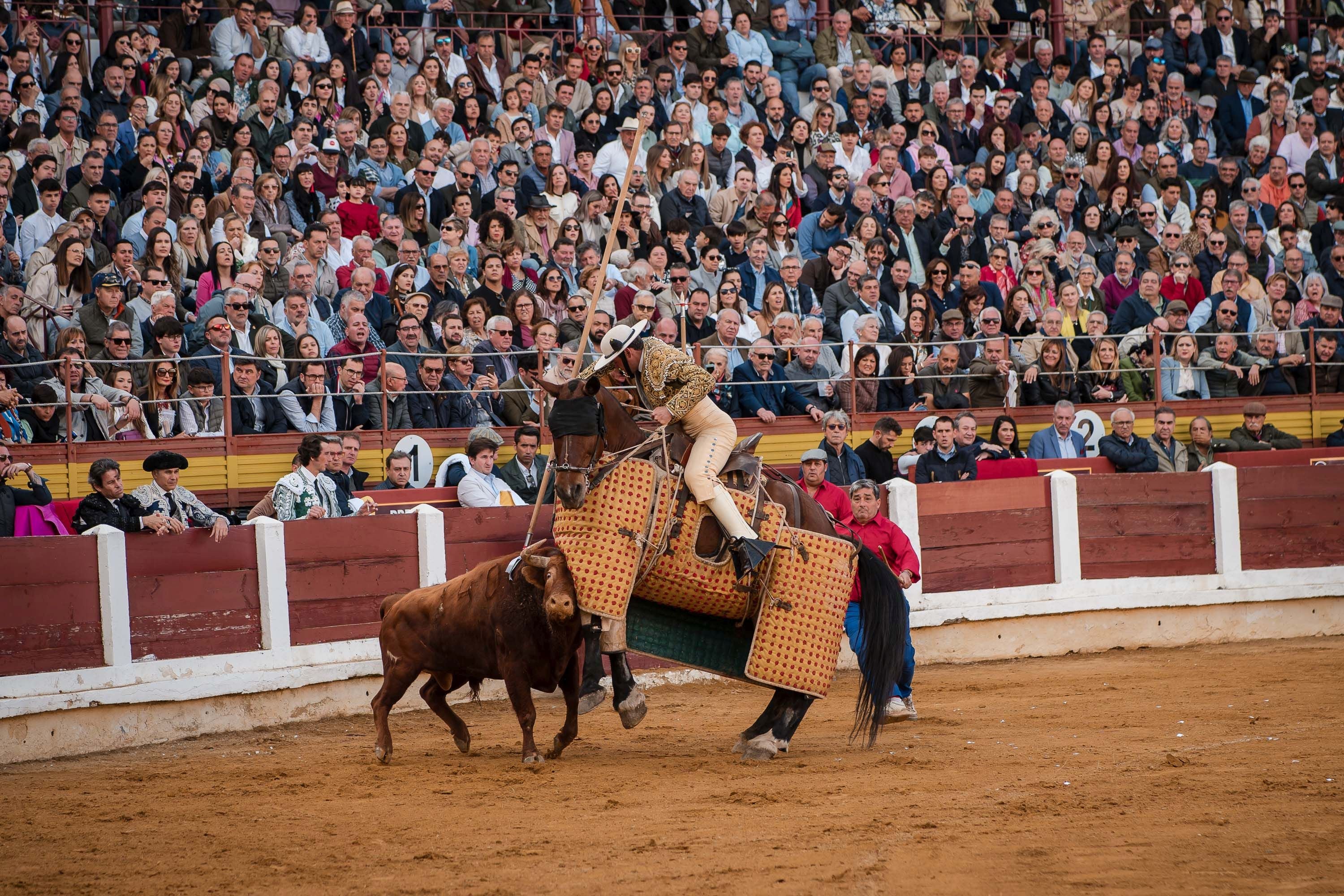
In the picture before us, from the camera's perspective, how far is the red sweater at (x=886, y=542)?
27.0 feet

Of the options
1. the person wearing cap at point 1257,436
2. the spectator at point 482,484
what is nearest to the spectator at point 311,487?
the spectator at point 482,484

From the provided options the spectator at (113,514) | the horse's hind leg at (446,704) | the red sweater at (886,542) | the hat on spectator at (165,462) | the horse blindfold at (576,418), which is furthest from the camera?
the red sweater at (886,542)

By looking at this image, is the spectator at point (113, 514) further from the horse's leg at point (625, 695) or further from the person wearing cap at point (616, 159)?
the person wearing cap at point (616, 159)

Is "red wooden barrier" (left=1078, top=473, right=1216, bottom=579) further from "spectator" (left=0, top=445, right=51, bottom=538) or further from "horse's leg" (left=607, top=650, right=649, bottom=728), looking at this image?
"spectator" (left=0, top=445, right=51, bottom=538)

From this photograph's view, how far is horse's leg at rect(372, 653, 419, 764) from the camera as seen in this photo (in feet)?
23.1

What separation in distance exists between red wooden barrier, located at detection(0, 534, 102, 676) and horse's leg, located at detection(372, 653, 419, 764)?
1.66m

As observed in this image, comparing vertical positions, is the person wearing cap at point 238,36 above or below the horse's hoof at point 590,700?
above

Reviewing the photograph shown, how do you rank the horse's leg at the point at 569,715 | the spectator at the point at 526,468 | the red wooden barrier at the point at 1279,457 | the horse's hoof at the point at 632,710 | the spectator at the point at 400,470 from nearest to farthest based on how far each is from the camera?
the horse's hoof at the point at 632,710
the horse's leg at the point at 569,715
the spectator at the point at 400,470
the spectator at the point at 526,468
the red wooden barrier at the point at 1279,457

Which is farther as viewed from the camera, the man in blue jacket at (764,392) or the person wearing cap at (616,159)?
the person wearing cap at (616,159)

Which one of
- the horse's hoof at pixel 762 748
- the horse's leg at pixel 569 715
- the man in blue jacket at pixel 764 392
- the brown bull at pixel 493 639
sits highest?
the man in blue jacket at pixel 764 392

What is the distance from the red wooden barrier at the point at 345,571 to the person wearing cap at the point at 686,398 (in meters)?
2.54

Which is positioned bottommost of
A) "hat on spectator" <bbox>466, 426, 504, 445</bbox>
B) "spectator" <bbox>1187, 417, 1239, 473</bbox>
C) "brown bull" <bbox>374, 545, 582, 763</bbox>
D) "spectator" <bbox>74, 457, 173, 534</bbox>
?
"brown bull" <bbox>374, 545, 582, 763</bbox>

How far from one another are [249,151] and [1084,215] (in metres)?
7.64

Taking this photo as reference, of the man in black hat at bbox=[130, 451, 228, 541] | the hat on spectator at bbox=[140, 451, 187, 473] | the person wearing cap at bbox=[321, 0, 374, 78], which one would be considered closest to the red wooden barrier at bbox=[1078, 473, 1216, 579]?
the man in black hat at bbox=[130, 451, 228, 541]
